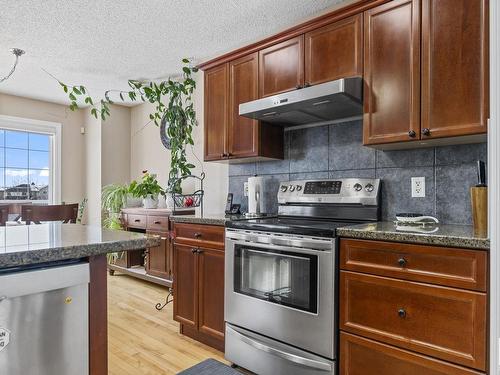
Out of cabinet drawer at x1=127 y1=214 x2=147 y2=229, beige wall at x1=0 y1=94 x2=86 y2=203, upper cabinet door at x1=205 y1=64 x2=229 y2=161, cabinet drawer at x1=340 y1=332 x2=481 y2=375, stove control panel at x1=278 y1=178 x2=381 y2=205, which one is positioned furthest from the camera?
beige wall at x1=0 y1=94 x2=86 y2=203

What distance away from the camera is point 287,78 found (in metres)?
2.44

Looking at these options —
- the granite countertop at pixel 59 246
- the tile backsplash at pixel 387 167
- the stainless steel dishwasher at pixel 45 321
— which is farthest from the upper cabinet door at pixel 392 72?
the stainless steel dishwasher at pixel 45 321

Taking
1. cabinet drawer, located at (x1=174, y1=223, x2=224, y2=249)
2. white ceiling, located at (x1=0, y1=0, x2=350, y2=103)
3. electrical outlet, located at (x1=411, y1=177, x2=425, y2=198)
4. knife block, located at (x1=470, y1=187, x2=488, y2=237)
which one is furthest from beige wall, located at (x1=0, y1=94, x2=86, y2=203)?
→ knife block, located at (x1=470, y1=187, x2=488, y2=237)

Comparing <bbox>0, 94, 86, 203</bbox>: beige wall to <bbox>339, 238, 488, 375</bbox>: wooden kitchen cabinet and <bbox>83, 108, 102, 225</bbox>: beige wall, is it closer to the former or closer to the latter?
<bbox>83, 108, 102, 225</bbox>: beige wall

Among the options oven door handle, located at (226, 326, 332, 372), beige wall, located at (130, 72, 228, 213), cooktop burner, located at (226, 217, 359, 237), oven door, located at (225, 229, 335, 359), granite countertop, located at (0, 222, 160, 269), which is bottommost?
oven door handle, located at (226, 326, 332, 372)

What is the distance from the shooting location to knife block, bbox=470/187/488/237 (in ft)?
5.57

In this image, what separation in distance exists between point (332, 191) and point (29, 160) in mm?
4615

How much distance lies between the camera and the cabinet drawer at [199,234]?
2.41 meters

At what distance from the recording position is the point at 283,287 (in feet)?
6.56

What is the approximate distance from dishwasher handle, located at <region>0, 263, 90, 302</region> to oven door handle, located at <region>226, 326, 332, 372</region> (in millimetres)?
1288

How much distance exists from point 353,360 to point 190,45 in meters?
2.87

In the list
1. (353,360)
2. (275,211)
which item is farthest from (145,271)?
(353,360)

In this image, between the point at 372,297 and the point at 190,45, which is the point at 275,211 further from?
the point at 190,45

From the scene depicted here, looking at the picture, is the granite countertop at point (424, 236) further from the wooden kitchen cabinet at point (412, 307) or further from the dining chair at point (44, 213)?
the dining chair at point (44, 213)
